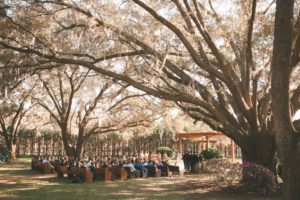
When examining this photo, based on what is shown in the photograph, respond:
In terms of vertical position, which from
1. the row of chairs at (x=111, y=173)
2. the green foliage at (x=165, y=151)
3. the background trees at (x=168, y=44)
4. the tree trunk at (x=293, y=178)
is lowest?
the row of chairs at (x=111, y=173)

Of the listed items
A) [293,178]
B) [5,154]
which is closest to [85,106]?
[5,154]

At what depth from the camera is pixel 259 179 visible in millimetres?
14414

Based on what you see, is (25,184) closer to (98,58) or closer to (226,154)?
(98,58)

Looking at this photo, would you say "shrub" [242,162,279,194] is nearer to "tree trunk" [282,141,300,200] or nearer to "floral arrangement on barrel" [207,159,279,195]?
"floral arrangement on barrel" [207,159,279,195]

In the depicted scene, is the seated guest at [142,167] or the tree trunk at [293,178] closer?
the tree trunk at [293,178]

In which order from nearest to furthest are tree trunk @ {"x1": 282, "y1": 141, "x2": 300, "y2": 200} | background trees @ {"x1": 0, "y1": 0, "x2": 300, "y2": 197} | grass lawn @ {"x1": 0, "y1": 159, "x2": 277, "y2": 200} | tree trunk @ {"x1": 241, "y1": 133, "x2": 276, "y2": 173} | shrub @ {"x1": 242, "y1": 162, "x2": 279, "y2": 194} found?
tree trunk @ {"x1": 282, "y1": 141, "x2": 300, "y2": 200}
background trees @ {"x1": 0, "y1": 0, "x2": 300, "y2": 197}
grass lawn @ {"x1": 0, "y1": 159, "x2": 277, "y2": 200}
shrub @ {"x1": 242, "y1": 162, "x2": 279, "y2": 194}
tree trunk @ {"x1": 241, "y1": 133, "x2": 276, "y2": 173}

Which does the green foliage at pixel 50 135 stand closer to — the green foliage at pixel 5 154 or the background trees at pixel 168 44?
the green foliage at pixel 5 154

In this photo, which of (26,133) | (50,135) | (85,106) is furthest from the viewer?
(26,133)

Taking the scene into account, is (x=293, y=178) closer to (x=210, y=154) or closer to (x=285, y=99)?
(x=285, y=99)

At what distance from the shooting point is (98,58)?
14273mm

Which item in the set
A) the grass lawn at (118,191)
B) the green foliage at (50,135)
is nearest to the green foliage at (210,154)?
the grass lawn at (118,191)

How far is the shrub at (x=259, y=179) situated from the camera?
14070mm

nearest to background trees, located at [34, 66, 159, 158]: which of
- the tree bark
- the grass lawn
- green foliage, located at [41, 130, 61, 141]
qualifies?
the grass lawn

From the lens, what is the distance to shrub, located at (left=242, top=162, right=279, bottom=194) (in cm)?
1407
